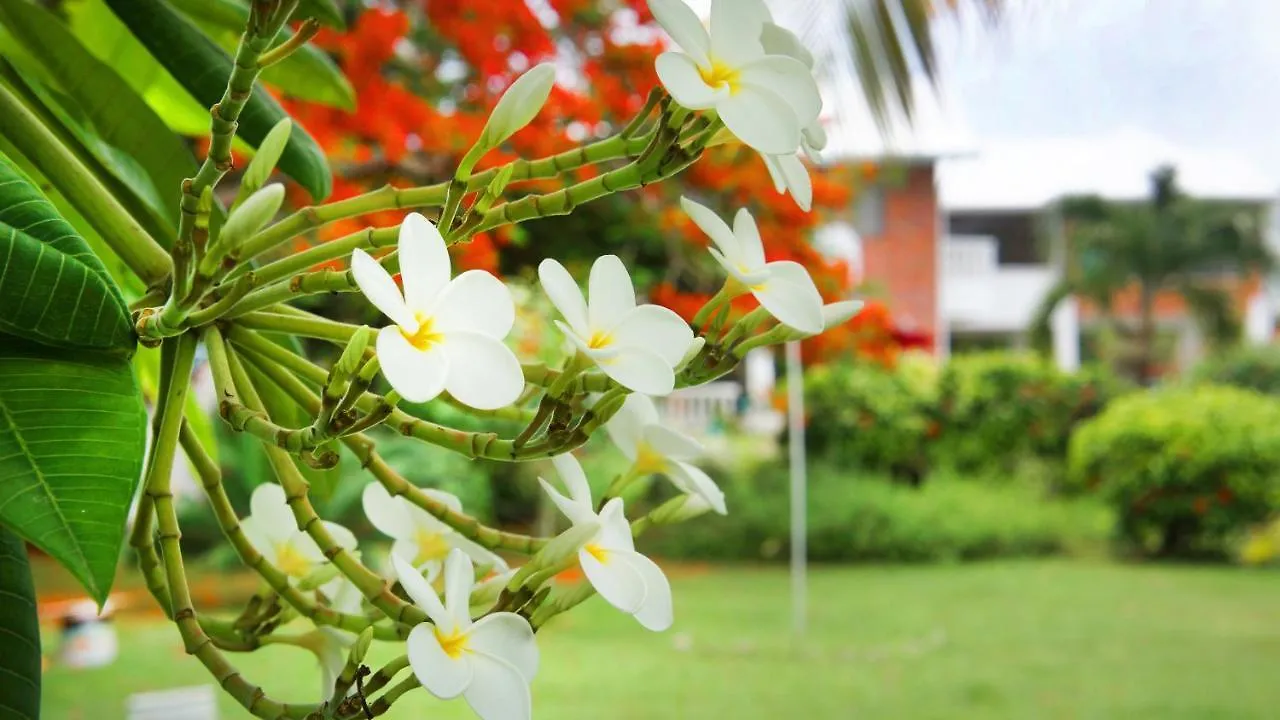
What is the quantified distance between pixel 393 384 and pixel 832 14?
8.01 ft

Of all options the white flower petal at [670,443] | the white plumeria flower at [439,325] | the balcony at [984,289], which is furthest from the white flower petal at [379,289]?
the balcony at [984,289]

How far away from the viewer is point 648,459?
0.29m

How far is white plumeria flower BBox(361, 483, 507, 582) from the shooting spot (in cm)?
30

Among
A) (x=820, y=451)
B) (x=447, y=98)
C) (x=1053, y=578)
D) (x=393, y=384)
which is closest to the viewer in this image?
(x=393, y=384)

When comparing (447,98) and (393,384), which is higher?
(447,98)

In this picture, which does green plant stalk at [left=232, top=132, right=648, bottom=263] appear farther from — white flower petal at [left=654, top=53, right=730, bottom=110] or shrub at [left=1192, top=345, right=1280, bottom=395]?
shrub at [left=1192, top=345, right=1280, bottom=395]

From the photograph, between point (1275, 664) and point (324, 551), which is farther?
point (1275, 664)

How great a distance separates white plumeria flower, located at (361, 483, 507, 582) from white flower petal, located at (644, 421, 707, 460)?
0.05 meters

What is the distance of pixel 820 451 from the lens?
5.75 meters

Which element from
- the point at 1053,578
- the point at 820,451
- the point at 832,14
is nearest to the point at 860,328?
the point at 832,14

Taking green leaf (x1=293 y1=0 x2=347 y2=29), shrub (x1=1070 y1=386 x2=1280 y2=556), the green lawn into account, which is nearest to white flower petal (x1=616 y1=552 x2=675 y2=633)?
green leaf (x1=293 y1=0 x2=347 y2=29)

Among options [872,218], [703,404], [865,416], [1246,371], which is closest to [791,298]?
[865,416]

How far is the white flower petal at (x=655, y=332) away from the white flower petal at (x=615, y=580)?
0.14 feet

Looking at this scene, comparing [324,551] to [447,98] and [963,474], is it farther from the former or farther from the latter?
[963,474]
